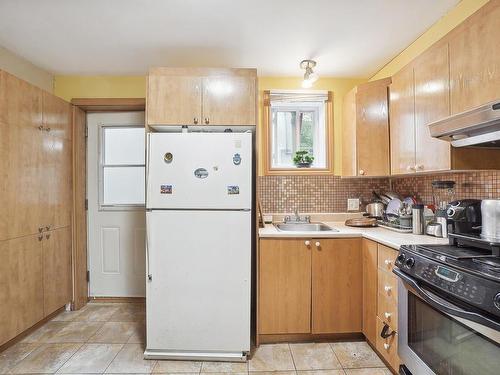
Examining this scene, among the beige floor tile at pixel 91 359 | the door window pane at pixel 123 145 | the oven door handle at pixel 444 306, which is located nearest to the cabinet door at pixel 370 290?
the oven door handle at pixel 444 306

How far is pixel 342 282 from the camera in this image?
6.75 ft

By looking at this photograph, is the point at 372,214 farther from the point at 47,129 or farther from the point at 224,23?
the point at 47,129

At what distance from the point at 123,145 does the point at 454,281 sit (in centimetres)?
294

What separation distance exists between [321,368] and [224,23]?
2458mm

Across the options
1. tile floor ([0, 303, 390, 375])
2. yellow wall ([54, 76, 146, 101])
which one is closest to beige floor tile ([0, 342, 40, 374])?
tile floor ([0, 303, 390, 375])

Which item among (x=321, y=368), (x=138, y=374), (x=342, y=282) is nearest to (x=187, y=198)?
(x=138, y=374)

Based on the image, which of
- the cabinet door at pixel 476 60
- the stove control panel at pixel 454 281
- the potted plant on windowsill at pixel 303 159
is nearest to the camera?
the stove control panel at pixel 454 281

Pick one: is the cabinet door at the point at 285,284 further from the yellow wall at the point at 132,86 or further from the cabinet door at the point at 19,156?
the cabinet door at the point at 19,156

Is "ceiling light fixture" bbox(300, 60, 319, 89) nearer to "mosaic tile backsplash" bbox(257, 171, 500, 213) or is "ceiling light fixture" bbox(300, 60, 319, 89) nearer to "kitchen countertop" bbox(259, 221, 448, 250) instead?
"mosaic tile backsplash" bbox(257, 171, 500, 213)

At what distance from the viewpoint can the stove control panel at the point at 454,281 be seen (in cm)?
93

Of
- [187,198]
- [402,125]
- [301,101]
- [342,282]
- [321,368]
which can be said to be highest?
[301,101]

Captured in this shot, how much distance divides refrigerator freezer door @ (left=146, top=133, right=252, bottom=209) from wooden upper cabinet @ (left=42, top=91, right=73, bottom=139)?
1.20 m

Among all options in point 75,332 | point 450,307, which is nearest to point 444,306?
point 450,307

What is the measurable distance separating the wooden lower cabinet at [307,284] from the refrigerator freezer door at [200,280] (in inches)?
8.9
